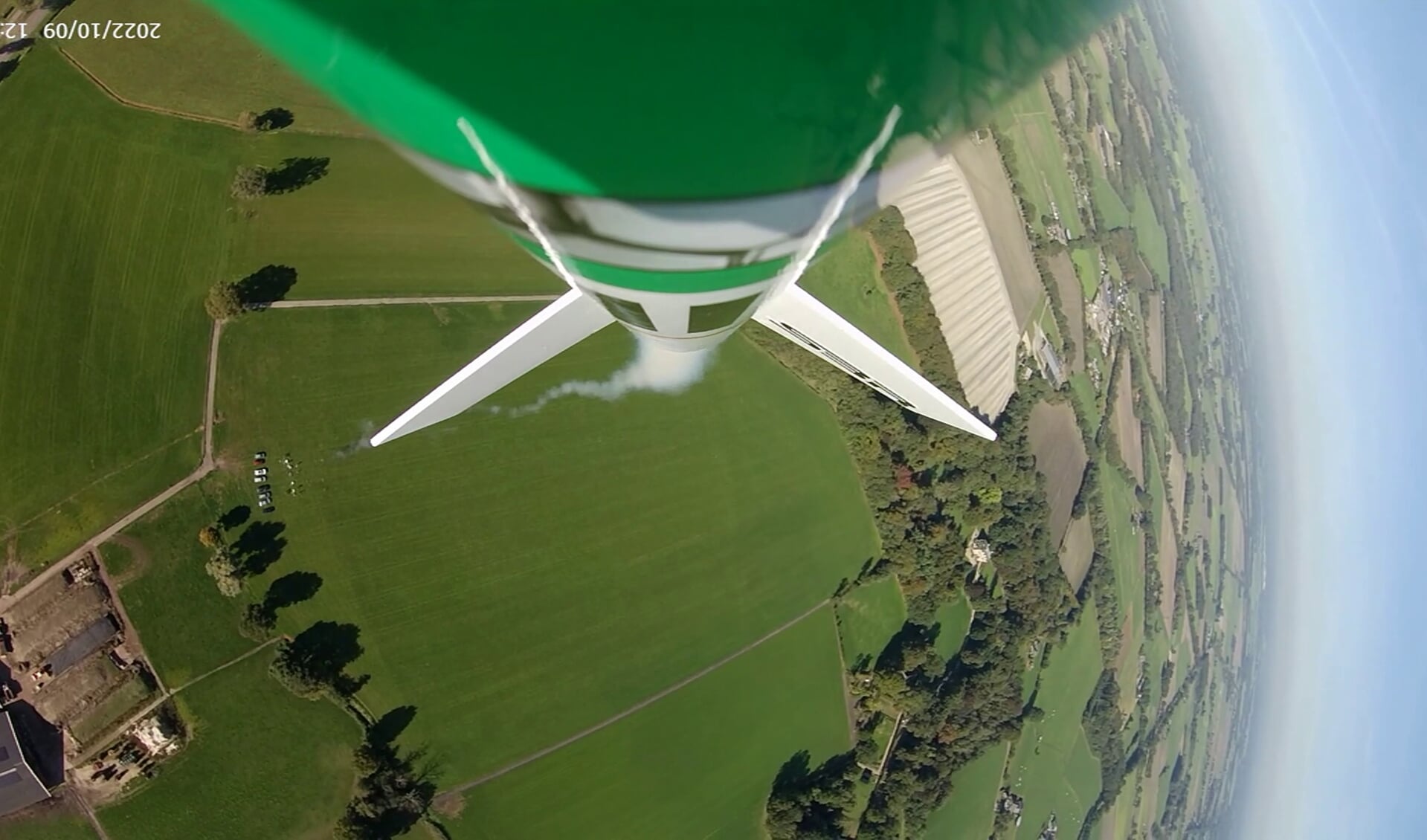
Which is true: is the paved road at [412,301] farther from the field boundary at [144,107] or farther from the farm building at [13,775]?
the farm building at [13,775]

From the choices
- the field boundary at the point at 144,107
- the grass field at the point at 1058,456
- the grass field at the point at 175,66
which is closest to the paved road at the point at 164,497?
the field boundary at the point at 144,107

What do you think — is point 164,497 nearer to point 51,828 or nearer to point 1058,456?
point 51,828

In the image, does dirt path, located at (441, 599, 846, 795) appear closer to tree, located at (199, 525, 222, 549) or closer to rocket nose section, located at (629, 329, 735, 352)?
tree, located at (199, 525, 222, 549)

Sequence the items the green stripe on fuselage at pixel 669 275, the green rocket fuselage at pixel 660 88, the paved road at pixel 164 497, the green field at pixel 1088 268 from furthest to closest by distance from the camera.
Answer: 1. the green field at pixel 1088 268
2. the paved road at pixel 164 497
3. the green stripe on fuselage at pixel 669 275
4. the green rocket fuselage at pixel 660 88

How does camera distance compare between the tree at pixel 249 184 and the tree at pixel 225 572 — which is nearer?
the tree at pixel 225 572

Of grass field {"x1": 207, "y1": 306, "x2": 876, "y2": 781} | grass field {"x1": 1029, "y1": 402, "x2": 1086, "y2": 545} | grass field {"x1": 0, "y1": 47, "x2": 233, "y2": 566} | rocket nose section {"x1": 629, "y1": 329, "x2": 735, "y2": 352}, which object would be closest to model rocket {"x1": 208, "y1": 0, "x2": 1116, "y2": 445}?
rocket nose section {"x1": 629, "y1": 329, "x2": 735, "y2": 352}
